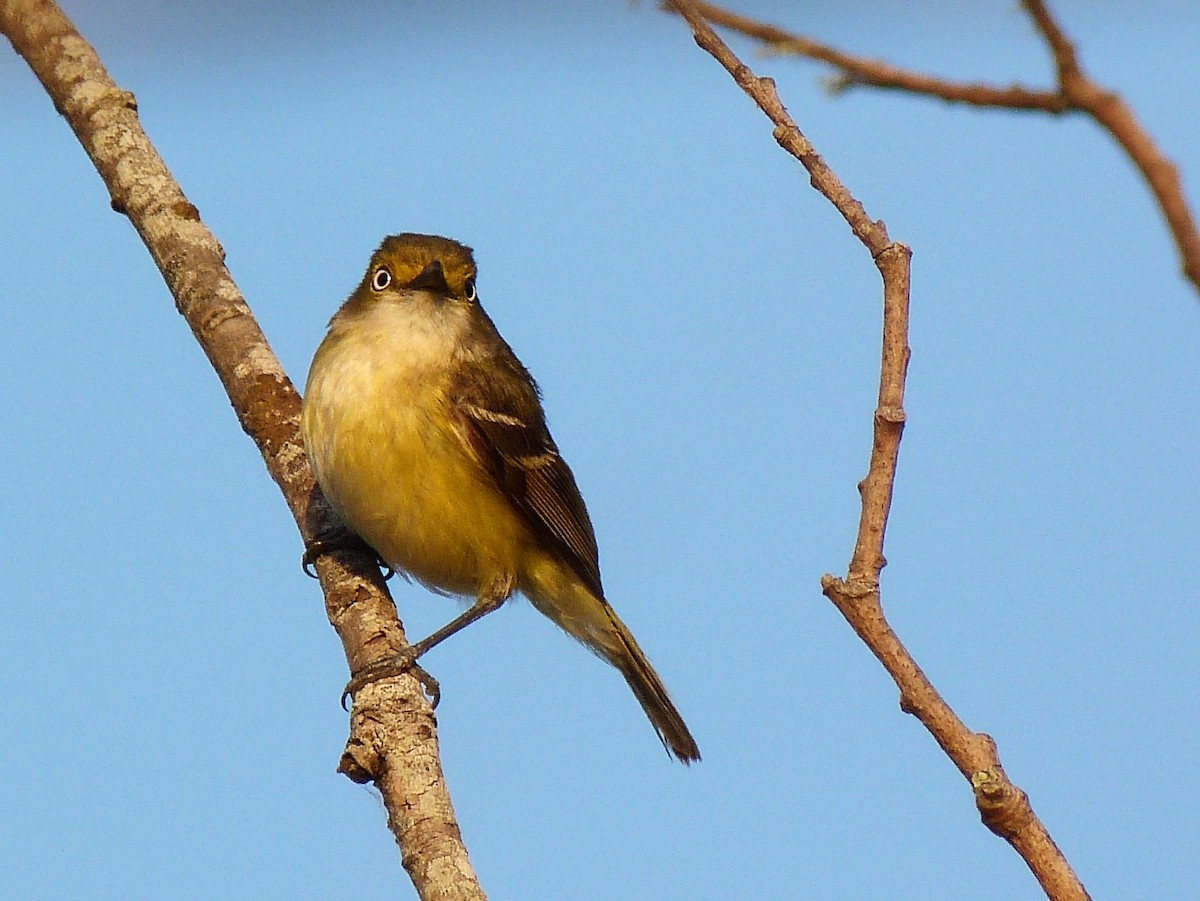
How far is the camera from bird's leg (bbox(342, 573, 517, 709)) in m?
4.57

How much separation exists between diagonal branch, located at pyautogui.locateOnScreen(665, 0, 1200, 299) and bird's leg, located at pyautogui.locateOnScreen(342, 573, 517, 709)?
10.6ft

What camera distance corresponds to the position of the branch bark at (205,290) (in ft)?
17.1

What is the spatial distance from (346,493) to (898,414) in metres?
3.33

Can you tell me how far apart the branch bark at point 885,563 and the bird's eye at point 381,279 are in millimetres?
3494

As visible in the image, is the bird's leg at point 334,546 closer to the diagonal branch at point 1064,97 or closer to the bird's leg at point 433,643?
A: the bird's leg at point 433,643

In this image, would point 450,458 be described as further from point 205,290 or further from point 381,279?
point 205,290

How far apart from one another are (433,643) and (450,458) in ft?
2.52

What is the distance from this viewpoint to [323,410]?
5492 mm

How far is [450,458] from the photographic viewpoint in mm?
5699

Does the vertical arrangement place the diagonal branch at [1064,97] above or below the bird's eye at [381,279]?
below

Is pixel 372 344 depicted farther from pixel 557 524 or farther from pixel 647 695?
pixel 647 695

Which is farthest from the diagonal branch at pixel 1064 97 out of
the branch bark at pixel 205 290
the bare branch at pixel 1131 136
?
the branch bark at pixel 205 290

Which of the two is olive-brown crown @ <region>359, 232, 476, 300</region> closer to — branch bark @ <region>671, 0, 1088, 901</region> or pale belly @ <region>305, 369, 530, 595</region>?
pale belly @ <region>305, 369, 530, 595</region>

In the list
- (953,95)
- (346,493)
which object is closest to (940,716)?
(953,95)
